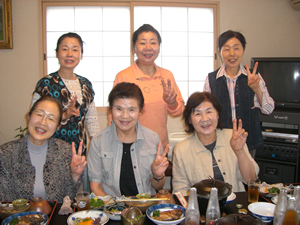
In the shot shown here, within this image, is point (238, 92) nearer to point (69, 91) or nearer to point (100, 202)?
point (69, 91)

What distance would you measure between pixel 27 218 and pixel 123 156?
0.70 metres

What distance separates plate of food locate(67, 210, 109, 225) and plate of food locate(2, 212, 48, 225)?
0.12 meters

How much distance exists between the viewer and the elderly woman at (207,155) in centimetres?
169

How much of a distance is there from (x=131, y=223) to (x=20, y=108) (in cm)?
314

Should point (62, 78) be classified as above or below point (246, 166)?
above

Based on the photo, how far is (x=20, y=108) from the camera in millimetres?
3699

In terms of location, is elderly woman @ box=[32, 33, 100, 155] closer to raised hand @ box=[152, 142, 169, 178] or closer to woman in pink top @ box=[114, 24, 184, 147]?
woman in pink top @ box=[114, 24, 184, 147]

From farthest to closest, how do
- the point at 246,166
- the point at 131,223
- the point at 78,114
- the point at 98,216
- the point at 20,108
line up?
the point at 20,108 → the point at 78,114 → the point at 246,166 → the point at 98,216 → the point at 131,223

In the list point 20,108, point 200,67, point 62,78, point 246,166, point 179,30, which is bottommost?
point 246,166

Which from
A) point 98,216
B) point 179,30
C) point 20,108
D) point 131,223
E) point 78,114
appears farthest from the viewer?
point 179,30

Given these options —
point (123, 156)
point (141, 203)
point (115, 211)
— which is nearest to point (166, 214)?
point (141, 203)

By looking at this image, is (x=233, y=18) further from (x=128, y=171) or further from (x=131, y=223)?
(x=131, y=223)

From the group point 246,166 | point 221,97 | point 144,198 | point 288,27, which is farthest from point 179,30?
point 144,198

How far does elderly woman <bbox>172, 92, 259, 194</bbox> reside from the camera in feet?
5.56
